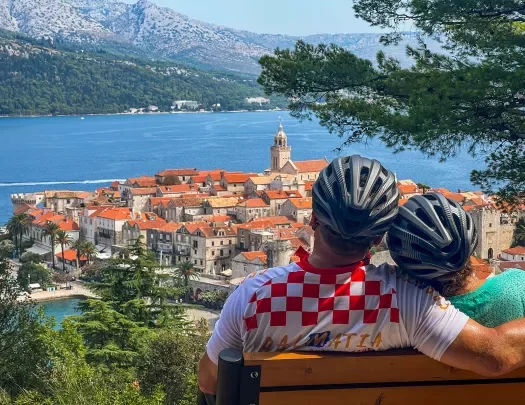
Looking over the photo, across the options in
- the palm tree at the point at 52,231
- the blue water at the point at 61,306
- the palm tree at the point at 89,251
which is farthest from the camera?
the palm tree at the point at 52,231

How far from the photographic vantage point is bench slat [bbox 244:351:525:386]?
5.21ft

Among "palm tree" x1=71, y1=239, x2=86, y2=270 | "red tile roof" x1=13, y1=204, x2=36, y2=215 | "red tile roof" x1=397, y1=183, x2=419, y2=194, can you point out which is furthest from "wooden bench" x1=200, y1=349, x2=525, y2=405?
"red tile roof" x1=13, y1=204, x2=36, y2=215

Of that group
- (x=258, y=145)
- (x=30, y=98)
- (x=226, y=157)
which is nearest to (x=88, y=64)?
(x=30, y=98)

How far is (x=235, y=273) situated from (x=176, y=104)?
12135 cm

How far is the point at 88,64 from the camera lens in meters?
160

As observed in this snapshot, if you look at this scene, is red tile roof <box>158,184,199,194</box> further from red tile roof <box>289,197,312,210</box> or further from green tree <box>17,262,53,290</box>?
green tree <box>17,262,53,290</box>

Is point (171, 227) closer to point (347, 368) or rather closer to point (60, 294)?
point (60, 294)

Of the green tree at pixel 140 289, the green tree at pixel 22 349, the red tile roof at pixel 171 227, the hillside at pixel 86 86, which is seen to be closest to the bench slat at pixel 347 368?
the green tree at pixel 22 349

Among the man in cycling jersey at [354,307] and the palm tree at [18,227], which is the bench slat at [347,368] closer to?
the man in cycling jersey at [354,307]

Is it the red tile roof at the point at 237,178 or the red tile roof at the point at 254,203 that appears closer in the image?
the red tile roof at the point at 254,203

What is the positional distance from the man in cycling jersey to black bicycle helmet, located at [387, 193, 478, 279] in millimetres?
44

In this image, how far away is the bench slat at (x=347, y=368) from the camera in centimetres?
159

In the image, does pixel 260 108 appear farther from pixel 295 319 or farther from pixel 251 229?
pixel 295 319

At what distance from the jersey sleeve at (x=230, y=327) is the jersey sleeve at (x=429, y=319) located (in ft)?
1.04
